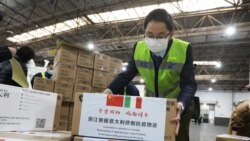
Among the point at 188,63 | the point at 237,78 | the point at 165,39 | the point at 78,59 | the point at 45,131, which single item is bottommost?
the point at 45,131

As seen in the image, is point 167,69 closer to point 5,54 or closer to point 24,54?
point 5,54

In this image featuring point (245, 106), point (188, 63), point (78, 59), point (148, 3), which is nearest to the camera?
point (188, 63)

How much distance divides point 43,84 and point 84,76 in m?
0.70

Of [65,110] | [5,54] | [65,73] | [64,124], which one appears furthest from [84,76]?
[5,54]

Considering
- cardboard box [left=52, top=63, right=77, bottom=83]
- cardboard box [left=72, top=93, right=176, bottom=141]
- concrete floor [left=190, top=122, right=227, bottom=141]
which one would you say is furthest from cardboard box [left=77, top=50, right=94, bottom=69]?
concrete floor [left=190, top=122, right=227, bottom=141]

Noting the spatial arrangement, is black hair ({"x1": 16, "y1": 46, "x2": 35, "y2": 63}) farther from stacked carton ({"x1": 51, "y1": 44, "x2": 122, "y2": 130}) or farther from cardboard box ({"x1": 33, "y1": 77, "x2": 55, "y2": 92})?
stacked carton ({"x1": 51, "y1": 44, "x2": 122, "y2": 130})

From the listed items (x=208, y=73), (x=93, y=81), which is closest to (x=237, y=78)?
(x=208, y=73)

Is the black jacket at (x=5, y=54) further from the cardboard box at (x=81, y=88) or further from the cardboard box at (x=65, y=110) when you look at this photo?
the cardboard box at (x=81, y=88)

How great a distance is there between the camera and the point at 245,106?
2.69 metres

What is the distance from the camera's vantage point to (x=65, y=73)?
3.81 m

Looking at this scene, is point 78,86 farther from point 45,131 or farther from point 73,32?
point 73,32

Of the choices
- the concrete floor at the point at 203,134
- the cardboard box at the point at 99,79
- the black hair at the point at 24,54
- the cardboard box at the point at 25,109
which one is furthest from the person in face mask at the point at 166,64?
the concrete floor at the point at 203,134

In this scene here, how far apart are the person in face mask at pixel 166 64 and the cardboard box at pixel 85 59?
240 cm

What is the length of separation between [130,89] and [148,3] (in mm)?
5043
